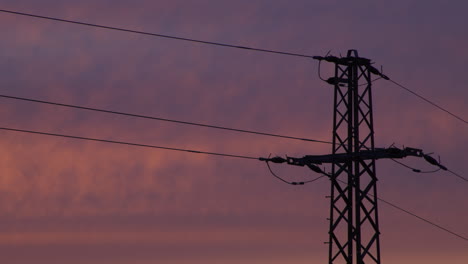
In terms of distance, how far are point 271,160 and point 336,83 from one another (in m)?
5.70

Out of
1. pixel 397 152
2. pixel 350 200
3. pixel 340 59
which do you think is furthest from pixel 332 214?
pixel 340 59

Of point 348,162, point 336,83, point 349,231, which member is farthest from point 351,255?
point 336,83

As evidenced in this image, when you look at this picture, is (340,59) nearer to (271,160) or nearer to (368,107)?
(368,107)

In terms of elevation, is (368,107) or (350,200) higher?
(368,107)

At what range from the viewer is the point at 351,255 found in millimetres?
51375

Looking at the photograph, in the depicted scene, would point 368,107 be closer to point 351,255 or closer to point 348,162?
point 348,162

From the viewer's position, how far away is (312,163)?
178 ft

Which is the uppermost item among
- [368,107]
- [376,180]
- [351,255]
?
[368,107]

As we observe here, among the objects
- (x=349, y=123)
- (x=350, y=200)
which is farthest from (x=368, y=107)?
(x=350, y=200)

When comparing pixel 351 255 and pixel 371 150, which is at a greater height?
pixel 371 150

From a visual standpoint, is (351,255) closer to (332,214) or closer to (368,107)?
(332,214)

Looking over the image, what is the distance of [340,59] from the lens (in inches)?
2060

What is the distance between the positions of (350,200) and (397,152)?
3.69m

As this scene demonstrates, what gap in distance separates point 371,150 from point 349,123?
1850mm
